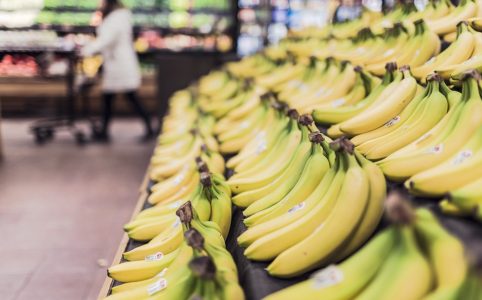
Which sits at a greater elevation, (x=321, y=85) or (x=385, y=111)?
(x=385, y=111)

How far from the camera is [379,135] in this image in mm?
1997

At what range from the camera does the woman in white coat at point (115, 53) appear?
663 cm

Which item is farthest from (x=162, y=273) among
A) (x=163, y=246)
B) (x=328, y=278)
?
(x=328, y=278)

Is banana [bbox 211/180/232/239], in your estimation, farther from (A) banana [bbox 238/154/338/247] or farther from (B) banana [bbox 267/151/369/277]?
(B) banana [bbox 267/151/369/277]

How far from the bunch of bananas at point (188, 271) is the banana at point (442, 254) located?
17.7 inches

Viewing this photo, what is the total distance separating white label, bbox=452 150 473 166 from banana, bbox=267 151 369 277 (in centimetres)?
22

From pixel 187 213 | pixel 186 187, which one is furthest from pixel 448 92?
pixel 186 187

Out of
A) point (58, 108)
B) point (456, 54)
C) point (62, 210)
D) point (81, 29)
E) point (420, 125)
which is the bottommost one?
point (58, 108)

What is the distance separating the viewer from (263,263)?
158 cm

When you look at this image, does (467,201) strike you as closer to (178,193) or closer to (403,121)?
(403,121)

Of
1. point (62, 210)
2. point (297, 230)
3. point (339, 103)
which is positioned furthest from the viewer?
point (62, 210)

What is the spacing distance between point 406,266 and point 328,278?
181 millimetres

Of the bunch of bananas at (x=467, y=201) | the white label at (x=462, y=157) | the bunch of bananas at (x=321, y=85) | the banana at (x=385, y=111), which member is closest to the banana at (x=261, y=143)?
the bunch of bananas at (x=321, y=85)

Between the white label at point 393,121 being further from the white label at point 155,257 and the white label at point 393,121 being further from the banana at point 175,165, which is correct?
the banana at point 175,165
